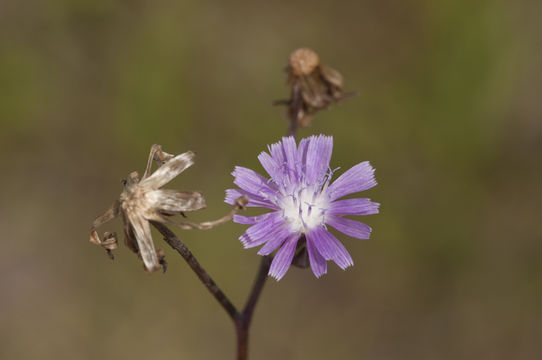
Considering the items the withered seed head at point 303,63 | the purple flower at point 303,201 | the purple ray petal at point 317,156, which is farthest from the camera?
the withered seed head at point 303,63

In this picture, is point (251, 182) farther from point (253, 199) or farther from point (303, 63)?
point (303, 63)

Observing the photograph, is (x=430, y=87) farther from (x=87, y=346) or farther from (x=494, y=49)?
(x=87, y=346)

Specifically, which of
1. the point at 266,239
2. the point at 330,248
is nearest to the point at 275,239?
the point at 266,239

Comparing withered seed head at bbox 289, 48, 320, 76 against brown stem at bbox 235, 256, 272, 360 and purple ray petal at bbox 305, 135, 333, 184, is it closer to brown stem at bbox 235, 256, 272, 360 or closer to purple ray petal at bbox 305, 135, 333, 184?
purple ray petal at bbox 305, 135, 333, 184

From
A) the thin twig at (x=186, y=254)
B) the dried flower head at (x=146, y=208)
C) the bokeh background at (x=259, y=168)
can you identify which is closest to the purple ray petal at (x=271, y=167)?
the dried flower head at (x=146, y=208)

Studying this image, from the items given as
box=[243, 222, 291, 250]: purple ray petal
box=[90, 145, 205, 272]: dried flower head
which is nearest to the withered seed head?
box=[243, 222, 291, 250]: purple ray petal

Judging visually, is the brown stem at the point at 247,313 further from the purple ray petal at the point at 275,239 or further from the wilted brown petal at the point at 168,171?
the wilted brown petal at the point at 168,171

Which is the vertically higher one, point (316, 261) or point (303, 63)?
point (303, 63)
